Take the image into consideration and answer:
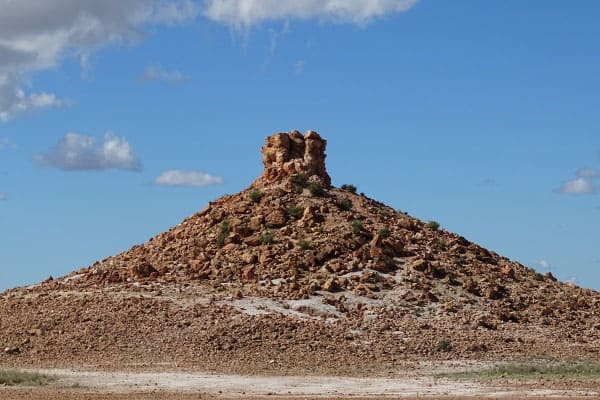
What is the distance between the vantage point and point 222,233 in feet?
143

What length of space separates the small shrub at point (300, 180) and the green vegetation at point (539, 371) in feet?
53.5

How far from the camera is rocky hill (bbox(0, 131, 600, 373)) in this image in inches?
1357

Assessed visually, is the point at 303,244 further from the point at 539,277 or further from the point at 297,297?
the point at 539,277

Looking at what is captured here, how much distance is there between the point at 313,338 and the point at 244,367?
3398 millimetres

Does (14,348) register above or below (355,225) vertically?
below

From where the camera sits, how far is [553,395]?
2494cm

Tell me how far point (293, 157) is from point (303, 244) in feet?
22.7

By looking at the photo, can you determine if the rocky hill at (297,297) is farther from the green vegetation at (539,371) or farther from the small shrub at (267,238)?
the green vegetation at (539,371)

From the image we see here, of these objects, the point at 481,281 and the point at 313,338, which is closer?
the point at 313,338

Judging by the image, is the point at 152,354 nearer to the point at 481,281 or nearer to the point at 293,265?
the point at 293,265

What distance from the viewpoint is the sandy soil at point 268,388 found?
25.3 metres

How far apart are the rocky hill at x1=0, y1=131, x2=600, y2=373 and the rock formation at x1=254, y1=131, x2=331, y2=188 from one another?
0.07 metres

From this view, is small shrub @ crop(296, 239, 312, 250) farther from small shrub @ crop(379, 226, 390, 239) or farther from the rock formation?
the rock formation

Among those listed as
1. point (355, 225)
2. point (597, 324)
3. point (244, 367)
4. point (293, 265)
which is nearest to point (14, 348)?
point (244, 367)
